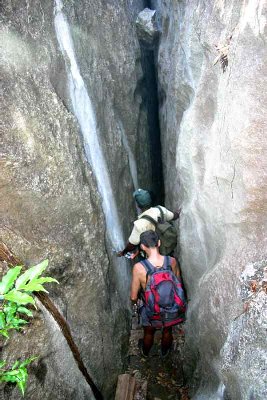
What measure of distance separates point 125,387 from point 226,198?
3.63m

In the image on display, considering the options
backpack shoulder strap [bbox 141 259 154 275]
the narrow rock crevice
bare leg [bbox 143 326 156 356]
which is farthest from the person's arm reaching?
the narrow rock crevice

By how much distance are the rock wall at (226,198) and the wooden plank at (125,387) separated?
3.31 ft

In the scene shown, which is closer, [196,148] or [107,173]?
[196,148]

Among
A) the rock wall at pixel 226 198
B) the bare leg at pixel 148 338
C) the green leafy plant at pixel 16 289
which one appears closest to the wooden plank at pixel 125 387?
the bare leg at pixel 148 338

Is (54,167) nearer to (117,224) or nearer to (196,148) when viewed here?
(196,148)

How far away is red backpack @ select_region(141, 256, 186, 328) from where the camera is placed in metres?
4.80

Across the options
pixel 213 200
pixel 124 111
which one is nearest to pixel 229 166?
pixel 213 200

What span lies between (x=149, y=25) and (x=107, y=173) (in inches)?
210

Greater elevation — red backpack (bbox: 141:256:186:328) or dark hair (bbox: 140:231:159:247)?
dark hair (bbox: 140:231:159:247)

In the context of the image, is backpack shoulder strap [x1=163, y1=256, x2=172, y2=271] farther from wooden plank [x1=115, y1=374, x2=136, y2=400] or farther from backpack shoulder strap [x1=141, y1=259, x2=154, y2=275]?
wooden plank [x1=115, y1=374, x2=136, y2=400]

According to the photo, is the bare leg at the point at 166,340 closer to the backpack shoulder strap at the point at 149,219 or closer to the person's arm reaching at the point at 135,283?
the person's arm reaching at the point at 135,283

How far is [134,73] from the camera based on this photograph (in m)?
9.74

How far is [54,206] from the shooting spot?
4.54 metres

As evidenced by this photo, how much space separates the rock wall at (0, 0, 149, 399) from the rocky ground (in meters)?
0.35
